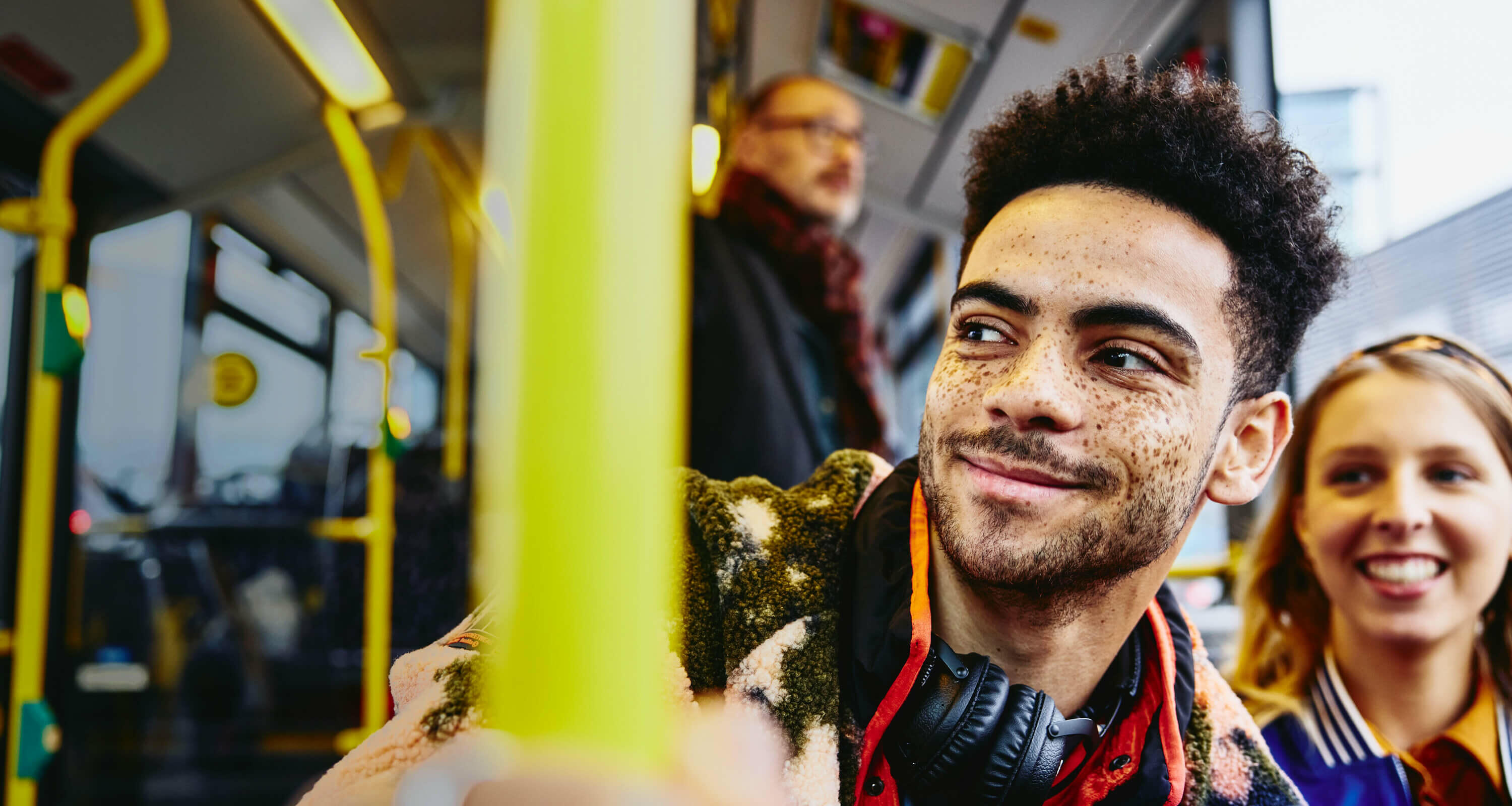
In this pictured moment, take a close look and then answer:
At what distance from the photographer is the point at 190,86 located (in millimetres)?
2451

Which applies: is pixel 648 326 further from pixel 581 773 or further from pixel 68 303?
pixel 68 303

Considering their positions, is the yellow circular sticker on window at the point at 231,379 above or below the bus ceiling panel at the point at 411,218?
below

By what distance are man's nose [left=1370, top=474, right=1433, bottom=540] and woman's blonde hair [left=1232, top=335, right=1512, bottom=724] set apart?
18 centimetres

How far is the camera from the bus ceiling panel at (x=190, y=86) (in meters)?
2.03

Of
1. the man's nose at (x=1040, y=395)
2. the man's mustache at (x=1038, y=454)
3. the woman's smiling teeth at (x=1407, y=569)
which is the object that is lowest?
the woman's smiling teeth at (x=1407, y=569)

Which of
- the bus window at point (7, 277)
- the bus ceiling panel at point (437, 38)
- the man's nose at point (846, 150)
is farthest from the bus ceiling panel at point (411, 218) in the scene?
the man's nose at point (846, 150)

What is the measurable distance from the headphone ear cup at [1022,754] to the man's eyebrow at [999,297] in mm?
422

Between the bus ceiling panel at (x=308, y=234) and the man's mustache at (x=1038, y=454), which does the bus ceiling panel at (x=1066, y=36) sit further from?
the bus ceiling panel at (x=308, y=234)

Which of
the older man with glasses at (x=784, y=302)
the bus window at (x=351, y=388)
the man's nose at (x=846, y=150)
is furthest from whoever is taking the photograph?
the bus window at (x=351, y=388)

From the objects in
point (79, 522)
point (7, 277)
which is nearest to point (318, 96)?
point (7, 277)

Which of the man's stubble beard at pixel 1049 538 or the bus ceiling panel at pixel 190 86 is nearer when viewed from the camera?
the man's stubble beard at pixel 1049 538

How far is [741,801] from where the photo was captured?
33cm

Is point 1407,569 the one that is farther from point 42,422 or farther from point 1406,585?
point 42,422

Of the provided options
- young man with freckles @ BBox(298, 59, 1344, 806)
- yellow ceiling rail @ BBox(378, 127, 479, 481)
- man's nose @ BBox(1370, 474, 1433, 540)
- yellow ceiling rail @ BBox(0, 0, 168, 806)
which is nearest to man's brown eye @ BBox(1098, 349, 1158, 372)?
young man with freckles @ BBox(298, 59, 1344, 806)
